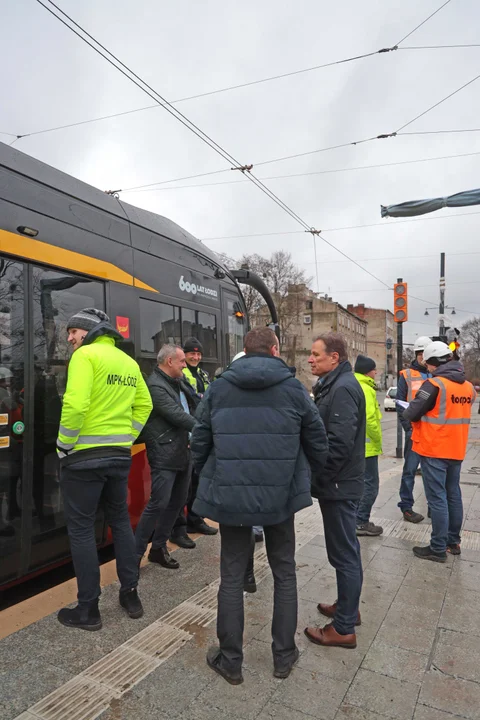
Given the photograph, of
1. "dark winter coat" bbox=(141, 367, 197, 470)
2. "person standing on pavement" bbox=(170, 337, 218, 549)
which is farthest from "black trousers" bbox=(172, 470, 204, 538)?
"dark winter coat" bbox=(141, 367, 197, 470)

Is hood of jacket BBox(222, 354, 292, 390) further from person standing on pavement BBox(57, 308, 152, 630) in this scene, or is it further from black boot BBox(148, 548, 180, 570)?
black boot BBox(148, 548, 180, 570)

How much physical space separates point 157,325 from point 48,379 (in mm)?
1539

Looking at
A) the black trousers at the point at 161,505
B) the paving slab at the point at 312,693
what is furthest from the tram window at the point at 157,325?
the paving slab at the point at 312,693

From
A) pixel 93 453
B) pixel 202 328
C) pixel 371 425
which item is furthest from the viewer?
pixel 202 328

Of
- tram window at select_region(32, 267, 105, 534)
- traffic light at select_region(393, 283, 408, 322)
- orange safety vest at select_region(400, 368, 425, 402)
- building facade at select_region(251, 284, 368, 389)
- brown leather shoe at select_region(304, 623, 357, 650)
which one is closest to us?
brown leather shoe at select_region(304, 623, 357, 650)

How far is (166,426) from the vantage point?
4.23 metres

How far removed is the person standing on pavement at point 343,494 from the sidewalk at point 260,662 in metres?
0.14

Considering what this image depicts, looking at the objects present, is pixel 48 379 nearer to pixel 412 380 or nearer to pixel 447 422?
pixel 447 422

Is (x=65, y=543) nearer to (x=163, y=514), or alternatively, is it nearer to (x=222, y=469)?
(x=163, y=514)

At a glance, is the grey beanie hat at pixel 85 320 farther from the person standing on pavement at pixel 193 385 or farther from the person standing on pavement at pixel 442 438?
the person standing on pavement at pixel 442 438

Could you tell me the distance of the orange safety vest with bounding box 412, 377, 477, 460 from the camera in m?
4.58

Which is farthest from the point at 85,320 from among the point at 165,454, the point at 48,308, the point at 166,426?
the point at 165,454

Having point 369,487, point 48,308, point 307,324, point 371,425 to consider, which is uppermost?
point 307,324

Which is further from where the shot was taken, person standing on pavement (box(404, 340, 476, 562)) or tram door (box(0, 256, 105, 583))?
person standing on pavement (box(404, 340, 476, 562))
